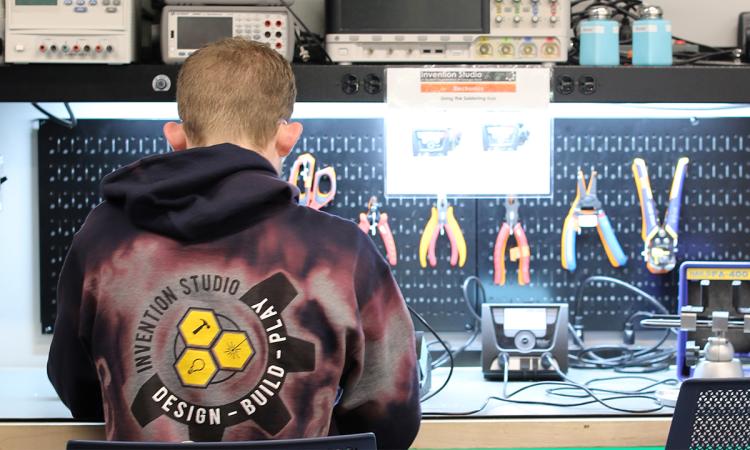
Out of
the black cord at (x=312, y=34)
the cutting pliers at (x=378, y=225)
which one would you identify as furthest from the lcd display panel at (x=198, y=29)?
the cutting pliers at (x=378, y=225)

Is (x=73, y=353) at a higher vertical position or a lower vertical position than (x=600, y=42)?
lower

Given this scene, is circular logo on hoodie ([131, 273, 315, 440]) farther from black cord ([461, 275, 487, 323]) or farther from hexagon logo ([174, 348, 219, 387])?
black cord ([461, 275, 487, 323])

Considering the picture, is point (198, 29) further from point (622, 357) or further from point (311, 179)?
point (622, 357)

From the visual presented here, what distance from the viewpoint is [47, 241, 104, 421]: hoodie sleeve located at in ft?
4.91

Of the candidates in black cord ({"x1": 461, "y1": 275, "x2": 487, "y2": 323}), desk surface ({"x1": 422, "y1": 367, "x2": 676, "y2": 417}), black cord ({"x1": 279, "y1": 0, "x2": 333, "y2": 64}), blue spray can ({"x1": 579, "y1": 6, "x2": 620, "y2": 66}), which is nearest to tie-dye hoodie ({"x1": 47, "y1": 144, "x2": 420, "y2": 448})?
desk surface ({"x1": 422, "y1": 367, "x2": 676, "y2": 417})

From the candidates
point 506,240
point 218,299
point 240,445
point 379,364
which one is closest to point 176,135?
point 218,299

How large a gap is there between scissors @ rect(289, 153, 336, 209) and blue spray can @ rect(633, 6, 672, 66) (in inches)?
33.8

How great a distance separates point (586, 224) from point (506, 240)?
0.72 ft

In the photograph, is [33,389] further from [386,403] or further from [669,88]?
[669,88]

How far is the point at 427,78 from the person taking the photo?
237 centimetres

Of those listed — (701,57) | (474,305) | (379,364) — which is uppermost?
(701,57)

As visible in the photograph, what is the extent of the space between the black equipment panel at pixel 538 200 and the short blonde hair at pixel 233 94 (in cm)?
118

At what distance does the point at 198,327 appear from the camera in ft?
4.60

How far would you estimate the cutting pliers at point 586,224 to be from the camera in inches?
107
